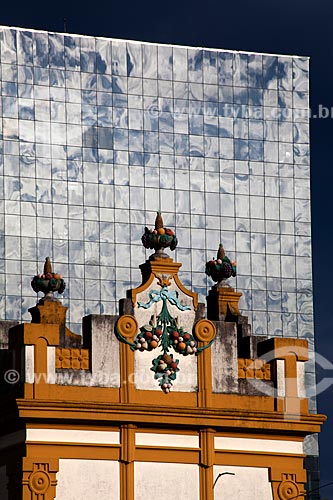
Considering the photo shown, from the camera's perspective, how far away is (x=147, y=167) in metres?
141

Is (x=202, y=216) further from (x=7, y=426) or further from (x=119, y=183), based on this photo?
(x=7, y=426)

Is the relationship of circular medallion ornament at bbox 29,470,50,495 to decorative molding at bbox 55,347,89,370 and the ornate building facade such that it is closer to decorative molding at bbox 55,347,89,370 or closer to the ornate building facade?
decorative molding at bbox 55,347,89,370

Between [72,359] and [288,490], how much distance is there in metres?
8.01

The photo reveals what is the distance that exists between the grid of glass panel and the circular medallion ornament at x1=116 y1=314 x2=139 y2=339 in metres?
73.0

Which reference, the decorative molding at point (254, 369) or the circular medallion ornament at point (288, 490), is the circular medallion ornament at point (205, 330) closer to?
the decorative molding at point (254, 369)

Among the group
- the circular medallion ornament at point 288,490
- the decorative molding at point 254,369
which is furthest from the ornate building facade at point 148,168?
the circular medallion ornament at point 288,490

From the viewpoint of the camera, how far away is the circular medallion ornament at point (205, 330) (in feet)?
198

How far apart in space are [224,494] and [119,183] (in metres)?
80.9

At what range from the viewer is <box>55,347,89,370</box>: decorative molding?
58656mm

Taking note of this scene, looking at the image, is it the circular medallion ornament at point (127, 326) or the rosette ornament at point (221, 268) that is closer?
the circular medallion ornament at point (127, 326)

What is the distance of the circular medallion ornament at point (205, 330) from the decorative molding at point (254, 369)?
1.28 m

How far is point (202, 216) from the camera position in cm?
14250

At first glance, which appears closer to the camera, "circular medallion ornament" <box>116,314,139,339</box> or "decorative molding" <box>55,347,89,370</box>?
"decorative molding" <box>55,347,89,370</box>

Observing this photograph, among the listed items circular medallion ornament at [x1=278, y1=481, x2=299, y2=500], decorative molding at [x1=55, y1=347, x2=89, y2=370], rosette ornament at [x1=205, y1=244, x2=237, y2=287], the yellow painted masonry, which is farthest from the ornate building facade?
decorative molding at [x1=55, y1=347, x2=89, y2=370]
